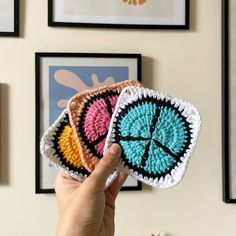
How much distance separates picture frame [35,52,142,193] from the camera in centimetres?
105

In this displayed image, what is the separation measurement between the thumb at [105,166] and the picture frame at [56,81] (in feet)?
1.23

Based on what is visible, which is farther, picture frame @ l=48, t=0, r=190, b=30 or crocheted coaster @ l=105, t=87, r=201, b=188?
picture frame @ l=48, t=0, r=190, b=30

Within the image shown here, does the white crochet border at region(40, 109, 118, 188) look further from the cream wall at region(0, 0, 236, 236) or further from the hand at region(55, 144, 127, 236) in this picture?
the cream wall at region(0, 0, 236, 236)

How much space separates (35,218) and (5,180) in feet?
0.43

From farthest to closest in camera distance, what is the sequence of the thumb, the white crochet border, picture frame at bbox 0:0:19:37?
picture frame at bbox 0:0:19:37
the white crochet border
the thumb

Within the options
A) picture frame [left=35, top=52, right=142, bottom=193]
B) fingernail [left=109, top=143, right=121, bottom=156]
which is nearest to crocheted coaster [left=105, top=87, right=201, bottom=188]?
fingernail [left=109, top=143, right=121, bottom=156]

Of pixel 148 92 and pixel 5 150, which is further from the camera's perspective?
pixel 5 150

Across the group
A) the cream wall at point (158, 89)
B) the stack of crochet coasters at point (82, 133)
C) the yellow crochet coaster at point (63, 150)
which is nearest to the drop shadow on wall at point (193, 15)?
the cream wall at point (158, 89)

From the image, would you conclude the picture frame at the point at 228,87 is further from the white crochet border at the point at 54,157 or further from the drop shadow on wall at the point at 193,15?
the white crochet border at the point at 54,157

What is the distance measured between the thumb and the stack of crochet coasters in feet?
0.20

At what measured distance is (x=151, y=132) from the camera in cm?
75

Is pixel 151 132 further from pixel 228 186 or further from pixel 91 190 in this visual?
pixel 228 186

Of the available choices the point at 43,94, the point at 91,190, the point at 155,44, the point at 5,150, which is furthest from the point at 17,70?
the point at 91,190

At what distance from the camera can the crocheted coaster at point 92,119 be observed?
769 mm
